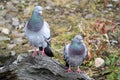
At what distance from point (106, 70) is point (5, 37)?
2.07 meters

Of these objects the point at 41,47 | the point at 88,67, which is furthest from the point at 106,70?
the point at 41,47

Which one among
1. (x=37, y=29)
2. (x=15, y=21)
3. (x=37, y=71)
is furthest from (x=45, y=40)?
(x=15, y=21)

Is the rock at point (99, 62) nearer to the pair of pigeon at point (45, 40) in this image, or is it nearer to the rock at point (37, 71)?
the pair of pigeon at point (45, 40)

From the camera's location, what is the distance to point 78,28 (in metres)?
7.77

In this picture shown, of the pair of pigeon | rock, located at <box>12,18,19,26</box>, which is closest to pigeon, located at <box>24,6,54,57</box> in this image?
the pair of pigeon

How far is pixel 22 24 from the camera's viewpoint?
7.97m

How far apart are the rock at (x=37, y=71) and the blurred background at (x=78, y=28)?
44.1 inches

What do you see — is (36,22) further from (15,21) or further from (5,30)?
(15,21)

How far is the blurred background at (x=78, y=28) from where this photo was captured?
272 inches

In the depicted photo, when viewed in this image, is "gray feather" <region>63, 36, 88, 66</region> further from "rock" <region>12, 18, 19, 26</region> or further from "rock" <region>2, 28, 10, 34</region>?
"rock" <region>12, 18, 19, 26</region>

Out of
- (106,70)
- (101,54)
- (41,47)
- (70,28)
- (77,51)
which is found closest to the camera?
(77,51)

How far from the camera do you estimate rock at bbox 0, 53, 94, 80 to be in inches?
214

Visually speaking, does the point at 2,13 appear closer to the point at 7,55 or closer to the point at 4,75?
the point at 7,55

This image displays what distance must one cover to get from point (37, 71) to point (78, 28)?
2.47 meters
